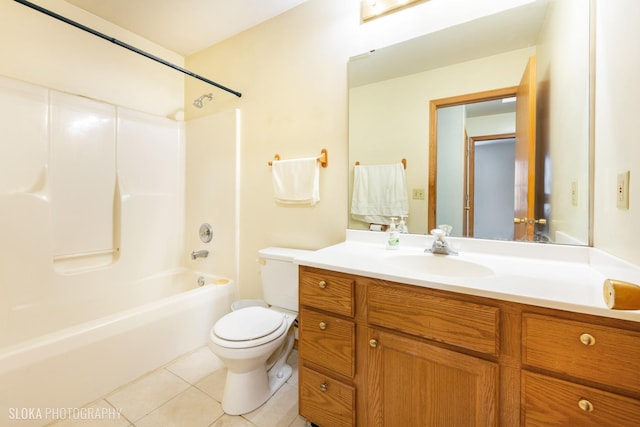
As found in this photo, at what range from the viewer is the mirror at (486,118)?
110 cm

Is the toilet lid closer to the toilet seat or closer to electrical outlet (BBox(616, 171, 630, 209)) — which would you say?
the toilet seat

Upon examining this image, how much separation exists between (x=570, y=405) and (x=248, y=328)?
1224 mm

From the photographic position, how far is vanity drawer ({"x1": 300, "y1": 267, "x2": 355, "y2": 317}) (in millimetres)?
1048

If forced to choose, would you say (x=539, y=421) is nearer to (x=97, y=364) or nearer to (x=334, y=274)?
(x=334, y=274)

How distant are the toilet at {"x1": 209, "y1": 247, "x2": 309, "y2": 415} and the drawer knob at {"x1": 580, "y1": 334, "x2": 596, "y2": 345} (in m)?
1.17

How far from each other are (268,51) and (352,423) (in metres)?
2.31

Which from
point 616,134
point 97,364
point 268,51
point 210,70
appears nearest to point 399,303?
point 616,134

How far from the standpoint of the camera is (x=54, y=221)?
5.82 feet

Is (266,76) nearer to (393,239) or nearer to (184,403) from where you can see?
(393,239)

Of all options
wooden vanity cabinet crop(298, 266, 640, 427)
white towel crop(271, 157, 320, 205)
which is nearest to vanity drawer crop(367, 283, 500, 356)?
wooden vanity cabinet crop(298, 266, 640, 427)

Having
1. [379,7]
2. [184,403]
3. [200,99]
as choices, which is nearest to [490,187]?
[379,7]

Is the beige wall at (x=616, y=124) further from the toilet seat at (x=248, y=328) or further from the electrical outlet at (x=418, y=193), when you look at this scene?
the toilet seat at (x=248, y=328)

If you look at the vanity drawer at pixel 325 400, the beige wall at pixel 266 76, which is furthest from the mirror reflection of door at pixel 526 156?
the vanity drawer at pixel 325 400

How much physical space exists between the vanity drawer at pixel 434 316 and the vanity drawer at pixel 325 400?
0.35 m
